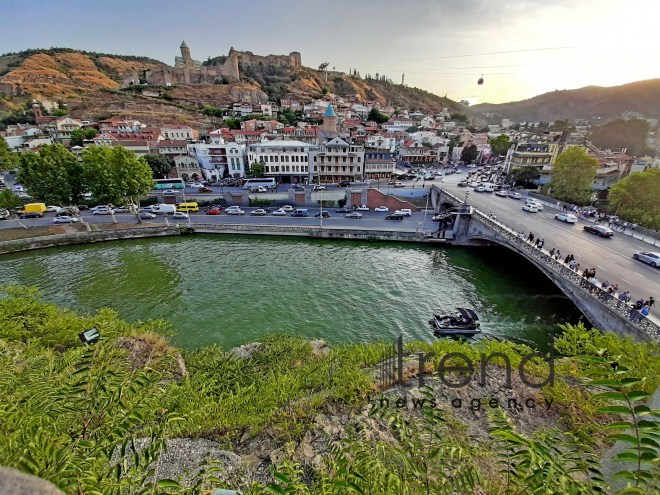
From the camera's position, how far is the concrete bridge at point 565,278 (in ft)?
41.4

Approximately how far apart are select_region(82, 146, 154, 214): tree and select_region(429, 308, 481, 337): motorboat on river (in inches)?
1236

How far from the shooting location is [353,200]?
37281mm

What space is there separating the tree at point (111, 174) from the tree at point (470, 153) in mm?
66888

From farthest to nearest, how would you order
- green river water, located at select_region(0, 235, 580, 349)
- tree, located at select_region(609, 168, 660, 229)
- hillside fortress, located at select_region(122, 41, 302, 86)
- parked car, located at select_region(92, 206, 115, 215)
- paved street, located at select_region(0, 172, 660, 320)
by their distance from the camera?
hillside fortress, located at select_region(122, 41, 302, 86)
parked car, located at select_region(92, 206, 115, 215)
tree, located at select_region(609, 168, 660, 229)
paved street, located at select_region(0, 172, 660, 320)
green river water, located at select_region(0, 235, 580, 349)

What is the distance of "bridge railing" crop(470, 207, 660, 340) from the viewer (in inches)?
476

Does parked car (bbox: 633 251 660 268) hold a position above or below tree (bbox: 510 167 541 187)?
below

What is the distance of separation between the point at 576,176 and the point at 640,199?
26.1ft

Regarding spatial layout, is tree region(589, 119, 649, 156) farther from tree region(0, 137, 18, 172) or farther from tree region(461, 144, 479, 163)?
tree region(0, 137, 18, 172)

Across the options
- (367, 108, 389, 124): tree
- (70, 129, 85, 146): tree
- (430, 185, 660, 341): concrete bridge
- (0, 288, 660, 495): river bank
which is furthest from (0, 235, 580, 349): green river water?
(367, 108, 389, 124): tree

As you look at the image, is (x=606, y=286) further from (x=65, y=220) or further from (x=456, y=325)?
(x=65, y=220)

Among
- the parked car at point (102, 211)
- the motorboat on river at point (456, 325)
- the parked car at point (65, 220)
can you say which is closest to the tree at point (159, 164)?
the parked car at point (102, 211)

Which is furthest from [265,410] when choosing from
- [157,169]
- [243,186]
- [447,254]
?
[157,169]

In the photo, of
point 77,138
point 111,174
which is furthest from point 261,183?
point 77,138

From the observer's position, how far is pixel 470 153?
67.7m
